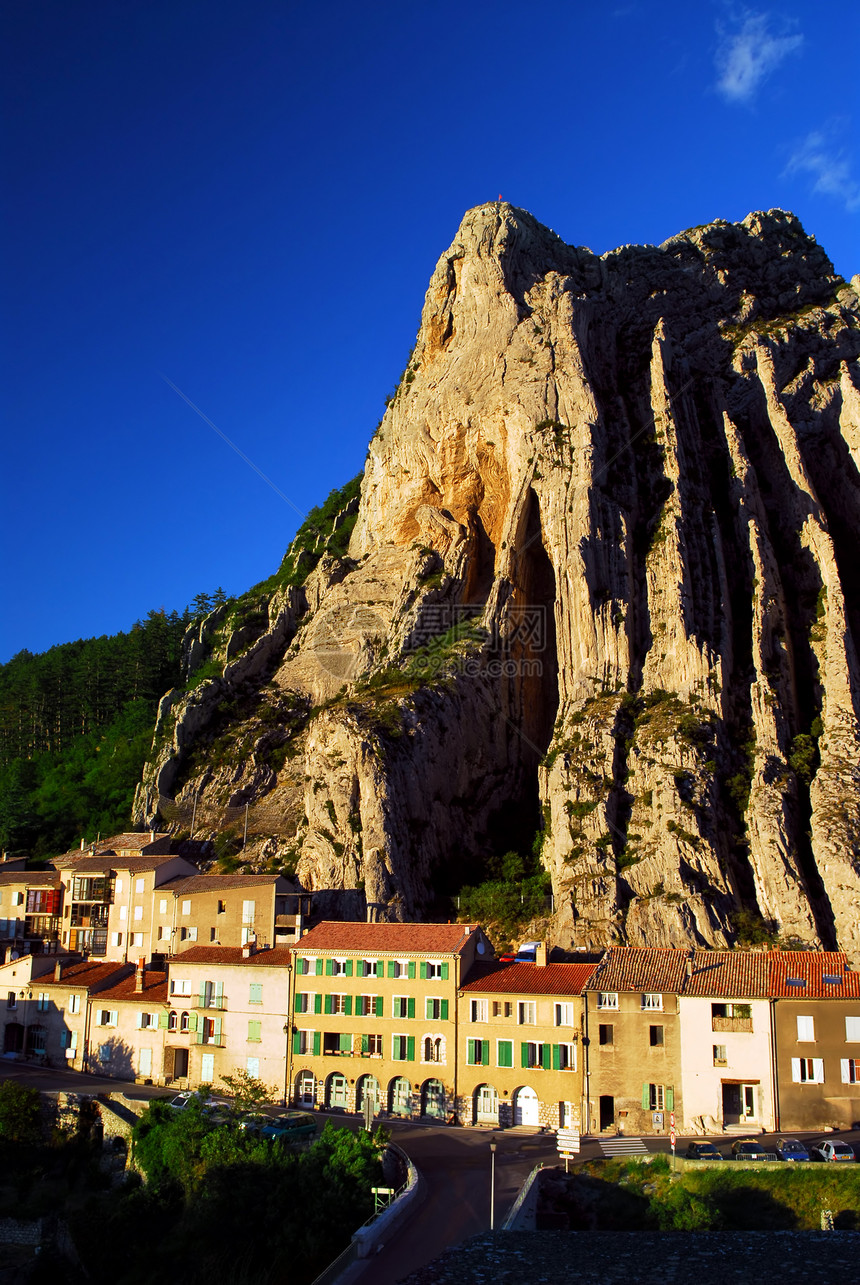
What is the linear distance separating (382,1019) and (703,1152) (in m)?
17.8

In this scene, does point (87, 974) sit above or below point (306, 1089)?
above

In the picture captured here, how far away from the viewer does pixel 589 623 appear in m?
83.4

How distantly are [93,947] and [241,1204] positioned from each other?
3664 centimetres

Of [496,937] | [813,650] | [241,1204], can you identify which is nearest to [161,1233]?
[241,1204]

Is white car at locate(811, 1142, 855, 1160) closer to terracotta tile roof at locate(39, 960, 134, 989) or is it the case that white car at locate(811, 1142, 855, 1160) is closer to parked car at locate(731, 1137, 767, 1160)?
parked car at locate(731, 1137, 767, 1160)

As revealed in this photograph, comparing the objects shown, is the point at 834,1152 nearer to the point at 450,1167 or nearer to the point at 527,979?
the point at 450,1167

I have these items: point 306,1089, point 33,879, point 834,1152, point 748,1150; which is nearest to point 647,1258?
point 748,1150

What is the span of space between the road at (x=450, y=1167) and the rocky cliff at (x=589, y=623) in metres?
19.4

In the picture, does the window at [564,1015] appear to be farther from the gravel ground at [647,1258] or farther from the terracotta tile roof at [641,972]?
the gravel ground at [647,1258]

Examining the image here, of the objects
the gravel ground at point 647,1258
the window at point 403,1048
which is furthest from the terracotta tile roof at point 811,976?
the window at point 403,1048

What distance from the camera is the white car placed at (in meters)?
39.4

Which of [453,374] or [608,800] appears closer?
[608,800]

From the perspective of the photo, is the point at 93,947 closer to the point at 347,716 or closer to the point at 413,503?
the point at 347,716

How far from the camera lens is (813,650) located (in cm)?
8031
